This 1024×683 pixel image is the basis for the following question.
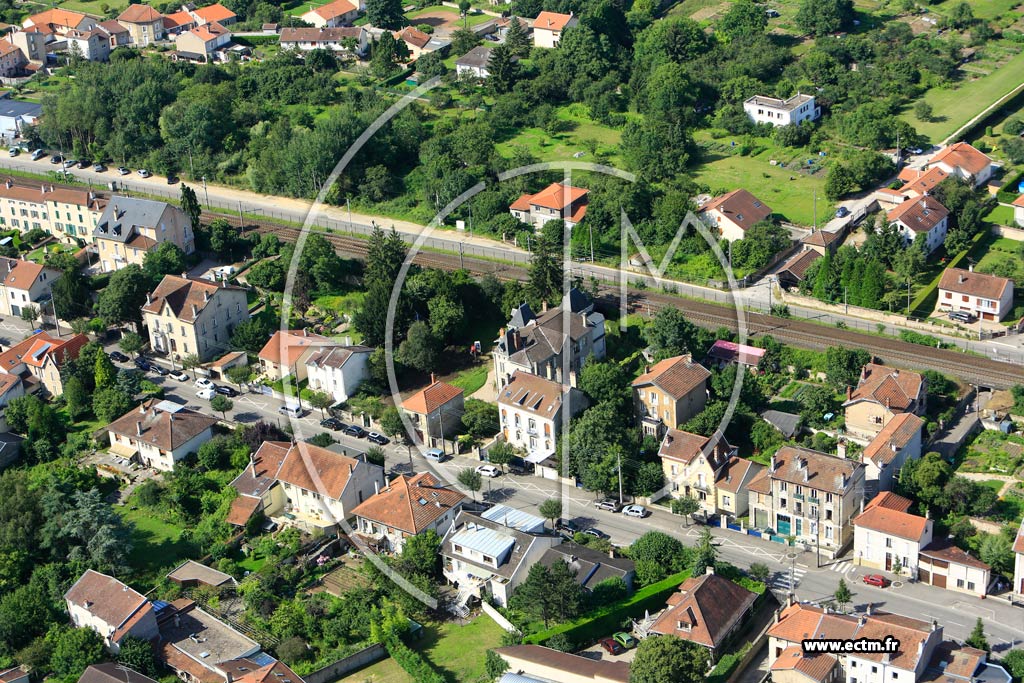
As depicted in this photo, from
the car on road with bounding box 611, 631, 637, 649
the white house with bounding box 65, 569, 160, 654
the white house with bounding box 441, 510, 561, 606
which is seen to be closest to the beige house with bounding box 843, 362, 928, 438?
the white house with bounding box 441, 510, 561, 606

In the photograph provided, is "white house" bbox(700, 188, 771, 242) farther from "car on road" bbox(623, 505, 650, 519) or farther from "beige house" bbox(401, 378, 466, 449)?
"car on road" bbox(623, 505, 650, 519)

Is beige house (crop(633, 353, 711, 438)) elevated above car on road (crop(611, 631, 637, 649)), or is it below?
above

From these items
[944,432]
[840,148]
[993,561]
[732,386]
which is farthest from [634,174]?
[993,561]

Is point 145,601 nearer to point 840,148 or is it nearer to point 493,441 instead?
point 493,441

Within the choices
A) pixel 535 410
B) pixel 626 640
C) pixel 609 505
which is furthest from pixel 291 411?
pixel 626 640

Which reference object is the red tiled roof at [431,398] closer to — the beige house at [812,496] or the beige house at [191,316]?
the beige house at [191,316]

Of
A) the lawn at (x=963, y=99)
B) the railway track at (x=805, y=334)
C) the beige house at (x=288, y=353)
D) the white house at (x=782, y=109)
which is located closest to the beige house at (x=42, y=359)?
the beige house at (x=288, y=353)
